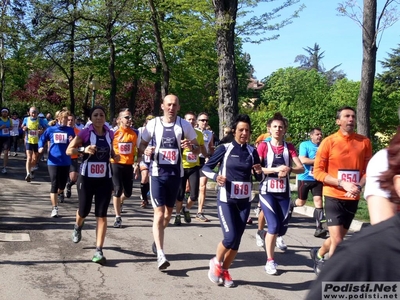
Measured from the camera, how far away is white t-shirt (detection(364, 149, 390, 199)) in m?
2.21

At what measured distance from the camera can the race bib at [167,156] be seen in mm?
7094

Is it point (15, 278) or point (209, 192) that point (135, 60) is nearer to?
point (209, 192)

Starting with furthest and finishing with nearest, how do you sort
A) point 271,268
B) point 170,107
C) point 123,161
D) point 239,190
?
point 123,161, point 170,107, point 271,268, point 239,190

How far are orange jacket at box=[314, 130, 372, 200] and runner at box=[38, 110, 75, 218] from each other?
5.25 metres

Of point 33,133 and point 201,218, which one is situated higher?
point 33,133

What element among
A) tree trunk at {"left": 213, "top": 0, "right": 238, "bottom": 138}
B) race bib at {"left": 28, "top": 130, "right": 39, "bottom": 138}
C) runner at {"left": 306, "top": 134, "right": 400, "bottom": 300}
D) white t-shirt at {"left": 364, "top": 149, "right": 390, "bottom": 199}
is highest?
tree trunk at {"left": 213, "top": 0, "right": 238, "bottom": 138}

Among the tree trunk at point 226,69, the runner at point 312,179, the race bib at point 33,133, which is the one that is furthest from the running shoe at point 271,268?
the race bib at point 33,133

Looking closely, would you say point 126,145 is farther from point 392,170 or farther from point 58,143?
point 392,170

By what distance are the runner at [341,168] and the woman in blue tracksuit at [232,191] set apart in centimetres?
77

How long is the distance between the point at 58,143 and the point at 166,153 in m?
4.09

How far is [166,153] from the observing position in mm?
7109

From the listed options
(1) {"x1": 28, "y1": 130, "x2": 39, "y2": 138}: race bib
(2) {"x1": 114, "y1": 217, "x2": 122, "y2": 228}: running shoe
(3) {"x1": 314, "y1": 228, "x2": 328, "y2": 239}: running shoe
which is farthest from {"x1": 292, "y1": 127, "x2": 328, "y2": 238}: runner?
(1) {"x1": 28, "y1": 130, "x2": 39, "y2": 138}: race bib

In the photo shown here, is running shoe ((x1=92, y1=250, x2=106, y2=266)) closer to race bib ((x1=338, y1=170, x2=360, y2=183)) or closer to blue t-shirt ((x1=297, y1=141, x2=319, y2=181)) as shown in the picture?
race bib ((x1=338, y1=170, x2=360, y2=183))

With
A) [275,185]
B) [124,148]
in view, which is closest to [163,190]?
[275,185]
